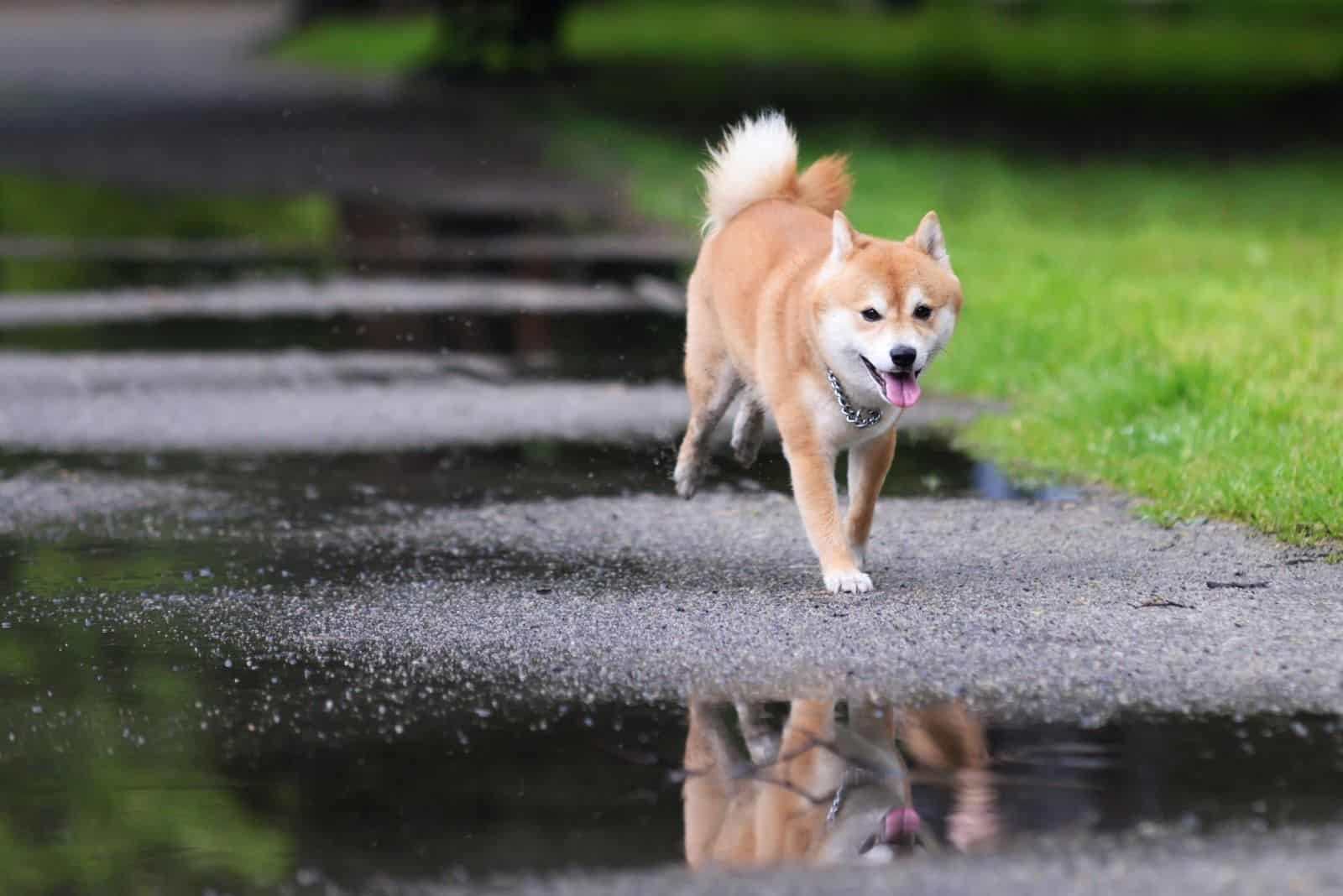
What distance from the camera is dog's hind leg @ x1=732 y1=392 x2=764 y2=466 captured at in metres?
8.26

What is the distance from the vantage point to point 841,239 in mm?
6758

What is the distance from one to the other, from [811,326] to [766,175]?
146 centimetres

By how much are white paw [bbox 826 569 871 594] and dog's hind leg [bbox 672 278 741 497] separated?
136 cm

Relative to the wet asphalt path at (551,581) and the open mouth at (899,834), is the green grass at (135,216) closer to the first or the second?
the wet asphalt path at (551,581)

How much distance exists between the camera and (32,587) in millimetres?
7090

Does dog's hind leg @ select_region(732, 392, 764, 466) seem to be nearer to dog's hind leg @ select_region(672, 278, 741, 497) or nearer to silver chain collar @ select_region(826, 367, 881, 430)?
dog's hind leg @ select_region(672, 278, 741, 497)

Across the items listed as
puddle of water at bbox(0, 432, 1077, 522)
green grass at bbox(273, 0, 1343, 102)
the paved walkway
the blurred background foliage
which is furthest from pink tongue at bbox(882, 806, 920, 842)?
green grass at bbox(273, 0, 1343, 102)

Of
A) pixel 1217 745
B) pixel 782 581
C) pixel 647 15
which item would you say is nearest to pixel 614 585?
pixel 782 581

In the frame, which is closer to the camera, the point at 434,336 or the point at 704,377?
the point at 704,377

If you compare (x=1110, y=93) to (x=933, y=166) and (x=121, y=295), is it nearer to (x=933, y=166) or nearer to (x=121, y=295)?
(x=933, y=166)

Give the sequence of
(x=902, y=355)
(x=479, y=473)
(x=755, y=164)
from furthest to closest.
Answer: (x=479, y=473) → (x=755, y=164) → (x=902, y=355)

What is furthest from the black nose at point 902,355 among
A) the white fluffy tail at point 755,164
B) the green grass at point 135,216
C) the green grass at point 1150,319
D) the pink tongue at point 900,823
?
Answer: the green grass at point 135,216

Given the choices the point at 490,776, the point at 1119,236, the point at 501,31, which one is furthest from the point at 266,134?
the point at 490,776

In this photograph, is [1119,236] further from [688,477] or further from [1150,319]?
[688,477]
